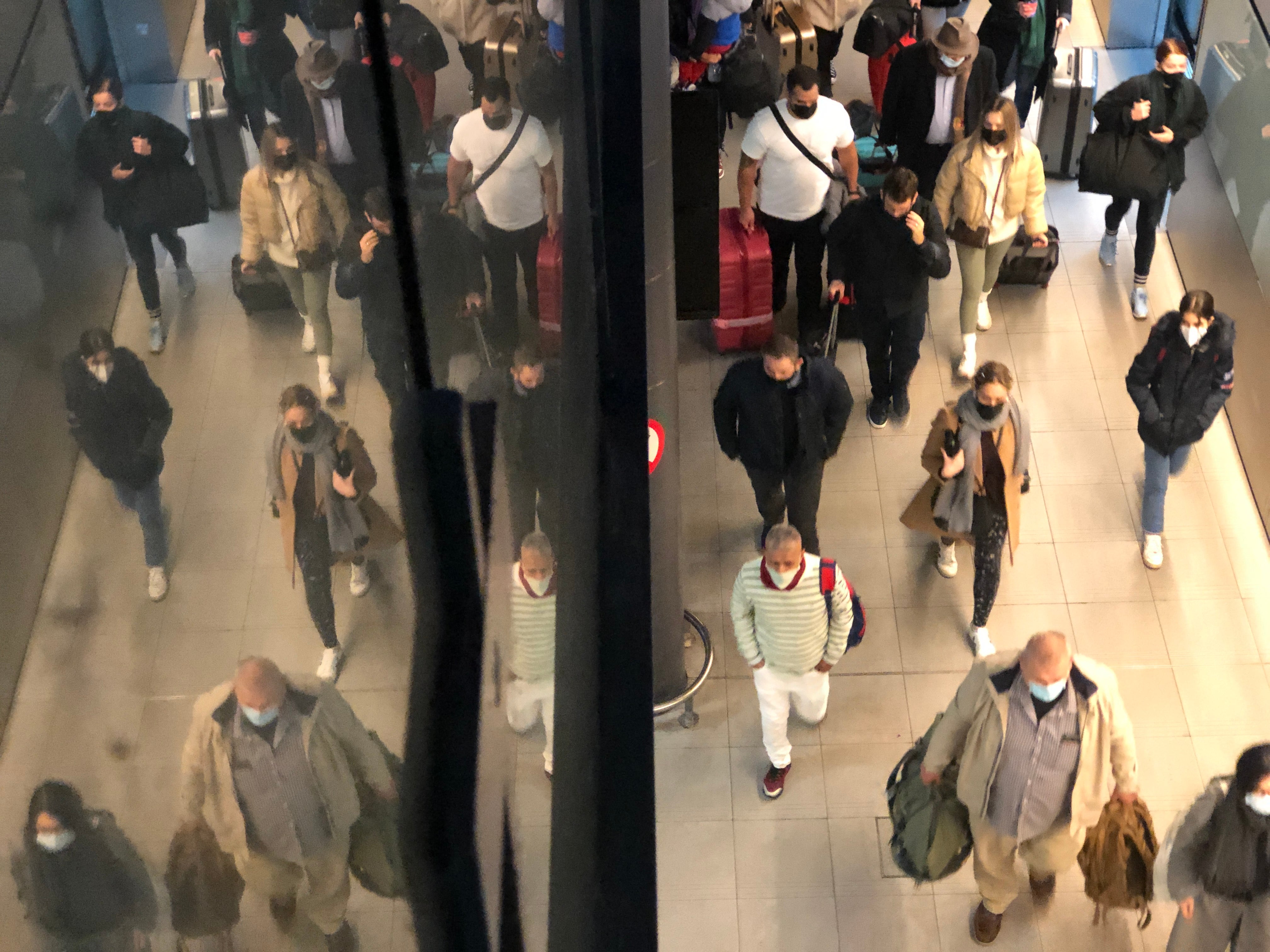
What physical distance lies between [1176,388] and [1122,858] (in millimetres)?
1871

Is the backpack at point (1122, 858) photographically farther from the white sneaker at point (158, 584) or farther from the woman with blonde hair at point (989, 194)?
→ the white sneaker at point (158, 584)

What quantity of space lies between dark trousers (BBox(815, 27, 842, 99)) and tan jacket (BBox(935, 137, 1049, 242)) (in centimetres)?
163

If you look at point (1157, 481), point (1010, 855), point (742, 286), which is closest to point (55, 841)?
point (1010, 855)

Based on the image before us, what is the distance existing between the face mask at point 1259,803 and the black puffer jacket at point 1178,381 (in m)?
1.83

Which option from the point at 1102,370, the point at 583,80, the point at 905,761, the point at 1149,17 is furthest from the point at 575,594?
the point at 1149,17

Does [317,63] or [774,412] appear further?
[774,412]

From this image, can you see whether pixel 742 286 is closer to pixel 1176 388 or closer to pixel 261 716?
pixel 1176 388

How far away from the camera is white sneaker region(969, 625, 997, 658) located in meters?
5.14

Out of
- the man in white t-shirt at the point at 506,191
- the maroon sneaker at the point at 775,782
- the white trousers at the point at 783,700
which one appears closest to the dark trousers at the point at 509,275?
the man in white t-shirt at the point at 506,191

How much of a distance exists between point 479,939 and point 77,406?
0.22 metres

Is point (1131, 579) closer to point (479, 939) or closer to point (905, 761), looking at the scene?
point (905, 761)

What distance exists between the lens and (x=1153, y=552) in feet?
17.9

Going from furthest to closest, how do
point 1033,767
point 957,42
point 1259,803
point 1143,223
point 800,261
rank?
point 1143,223, point 800,261, point 957,42, point 1033,767, point 1259,803

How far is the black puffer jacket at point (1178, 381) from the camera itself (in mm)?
4930
